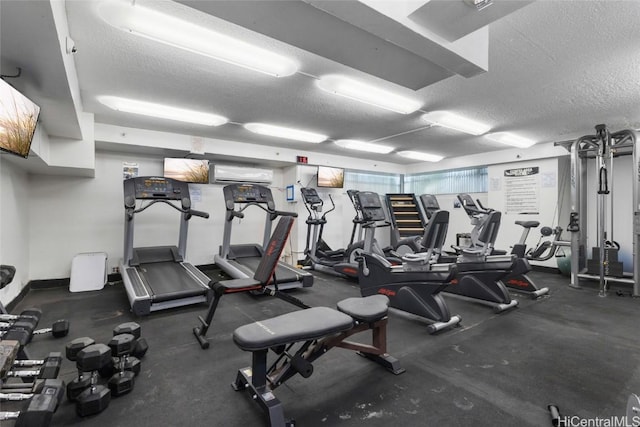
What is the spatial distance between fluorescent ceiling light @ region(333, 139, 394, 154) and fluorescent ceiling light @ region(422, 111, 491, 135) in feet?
5.70

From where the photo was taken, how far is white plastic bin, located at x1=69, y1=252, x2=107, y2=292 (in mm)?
4312

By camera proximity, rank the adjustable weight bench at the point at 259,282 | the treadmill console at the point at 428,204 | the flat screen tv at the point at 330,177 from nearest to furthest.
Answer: the adjustable weight bench at the point at 259,282
the treadmill console at the point at 428,204
the flat screen tv at the point at 330,177

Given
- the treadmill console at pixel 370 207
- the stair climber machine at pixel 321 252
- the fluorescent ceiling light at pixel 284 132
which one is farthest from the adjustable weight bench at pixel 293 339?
the fluorescent ceiling light at pixel 284 132

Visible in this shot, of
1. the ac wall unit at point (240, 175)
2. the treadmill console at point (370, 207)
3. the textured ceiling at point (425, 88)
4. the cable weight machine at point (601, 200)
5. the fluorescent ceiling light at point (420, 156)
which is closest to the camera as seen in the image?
the textured ceiling at point (425, 88)

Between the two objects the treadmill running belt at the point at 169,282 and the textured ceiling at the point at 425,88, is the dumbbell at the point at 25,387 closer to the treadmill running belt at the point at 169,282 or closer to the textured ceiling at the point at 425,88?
the treadmill running belt at the point at 169,282

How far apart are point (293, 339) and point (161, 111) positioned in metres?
3.78

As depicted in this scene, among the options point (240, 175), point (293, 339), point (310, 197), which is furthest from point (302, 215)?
point (293, 339)

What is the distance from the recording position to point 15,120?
1.84 m

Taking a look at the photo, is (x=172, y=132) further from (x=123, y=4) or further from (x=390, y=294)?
(x=390, y=294)

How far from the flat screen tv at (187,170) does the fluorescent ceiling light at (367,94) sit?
10.6ft

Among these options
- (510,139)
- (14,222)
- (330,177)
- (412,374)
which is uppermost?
(510,139)

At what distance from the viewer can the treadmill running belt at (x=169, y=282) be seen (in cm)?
354

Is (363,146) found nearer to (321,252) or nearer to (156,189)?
(321,252)

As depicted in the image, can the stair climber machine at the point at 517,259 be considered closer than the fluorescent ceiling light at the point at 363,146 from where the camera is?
Yes
